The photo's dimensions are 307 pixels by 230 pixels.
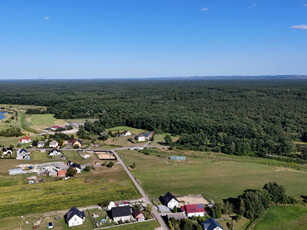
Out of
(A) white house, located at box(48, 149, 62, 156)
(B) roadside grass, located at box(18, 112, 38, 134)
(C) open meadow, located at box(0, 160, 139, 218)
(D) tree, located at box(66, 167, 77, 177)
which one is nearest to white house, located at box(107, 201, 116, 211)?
(C) open meadow, located at box(0, 160, 139, 218)

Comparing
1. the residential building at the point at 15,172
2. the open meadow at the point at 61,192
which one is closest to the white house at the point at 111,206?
the open meadow at the point at 61,192

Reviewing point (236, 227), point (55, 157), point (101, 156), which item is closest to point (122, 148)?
point (101, 156)

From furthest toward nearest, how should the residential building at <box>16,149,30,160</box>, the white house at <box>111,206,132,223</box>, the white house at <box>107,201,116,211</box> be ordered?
the residential building at <box>16,149,30,160</box> < the white house at <box>107,201,116,211</box> < the white house at <box>111,206,132,223</box>

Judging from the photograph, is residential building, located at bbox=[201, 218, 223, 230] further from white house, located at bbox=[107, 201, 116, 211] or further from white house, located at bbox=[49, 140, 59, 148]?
white house, located at bbox=[49, 140, 59, 148]

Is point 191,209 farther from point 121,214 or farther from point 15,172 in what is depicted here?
point 15,172

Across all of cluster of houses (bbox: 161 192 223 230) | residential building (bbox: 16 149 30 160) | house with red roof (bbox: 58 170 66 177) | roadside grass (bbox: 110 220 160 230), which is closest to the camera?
Answer: cluster of houses (bbox: 161 192 223 230)

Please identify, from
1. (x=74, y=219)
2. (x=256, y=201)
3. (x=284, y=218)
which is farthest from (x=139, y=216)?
(x=284, y=218)

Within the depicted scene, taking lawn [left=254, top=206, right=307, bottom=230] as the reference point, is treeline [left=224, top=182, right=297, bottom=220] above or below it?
above
